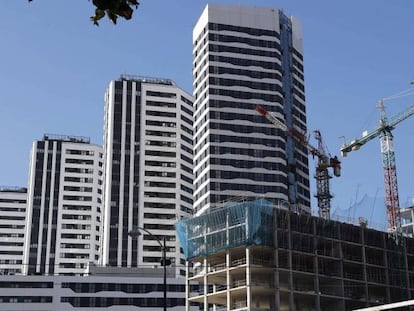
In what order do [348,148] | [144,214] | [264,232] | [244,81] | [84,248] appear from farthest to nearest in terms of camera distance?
1. [84,248]
2. [144,214]
3. [244,81]
4. [348,148]
5. [264,232]

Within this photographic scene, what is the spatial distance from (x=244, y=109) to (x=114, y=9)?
145 metres

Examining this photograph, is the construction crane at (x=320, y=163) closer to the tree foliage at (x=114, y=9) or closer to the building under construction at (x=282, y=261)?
the building under construction at (x=282, y=261)

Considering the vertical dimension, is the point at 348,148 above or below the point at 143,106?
below

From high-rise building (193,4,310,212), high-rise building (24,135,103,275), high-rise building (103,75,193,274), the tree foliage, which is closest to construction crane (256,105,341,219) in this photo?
high-rise building (193,4,310,212)

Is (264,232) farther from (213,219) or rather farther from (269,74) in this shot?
(269,74)

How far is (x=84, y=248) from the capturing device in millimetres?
187250

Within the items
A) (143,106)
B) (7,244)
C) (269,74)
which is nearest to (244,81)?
(269,74)

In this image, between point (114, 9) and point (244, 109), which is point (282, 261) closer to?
point (244, 109)

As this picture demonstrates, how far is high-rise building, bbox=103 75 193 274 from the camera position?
6560 inches

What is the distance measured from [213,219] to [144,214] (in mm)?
71586

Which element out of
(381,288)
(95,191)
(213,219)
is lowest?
(381,288)

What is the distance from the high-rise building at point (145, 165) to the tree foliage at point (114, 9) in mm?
158890

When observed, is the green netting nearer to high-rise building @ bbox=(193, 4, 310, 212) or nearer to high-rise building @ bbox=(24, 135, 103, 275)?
high-rise building @ bbox=(193, 4, 310, 212)

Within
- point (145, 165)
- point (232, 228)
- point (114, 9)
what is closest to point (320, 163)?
point (145, 165)
